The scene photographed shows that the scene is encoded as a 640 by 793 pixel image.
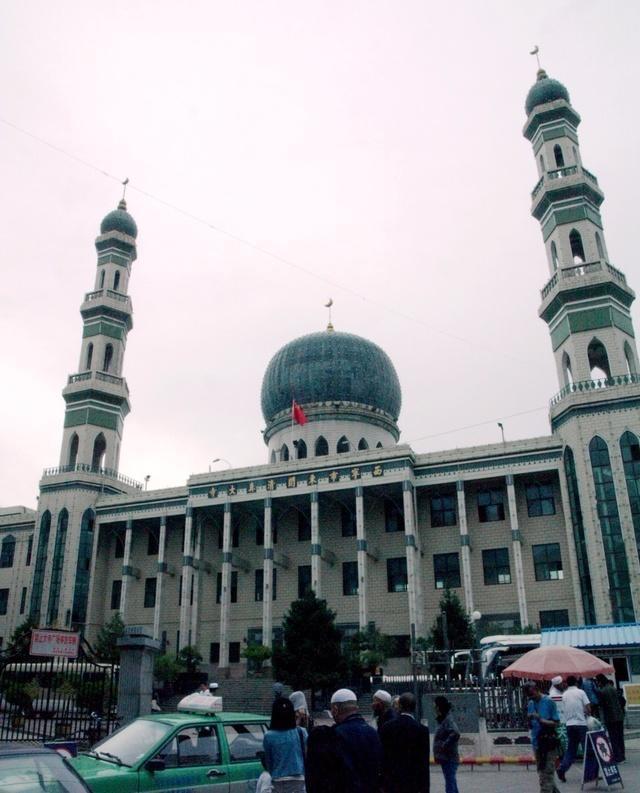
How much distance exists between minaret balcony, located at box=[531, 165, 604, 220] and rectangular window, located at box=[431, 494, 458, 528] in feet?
55.9

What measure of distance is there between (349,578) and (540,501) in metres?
11.3

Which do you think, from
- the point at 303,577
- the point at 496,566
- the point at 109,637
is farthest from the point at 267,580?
the point at 496,566

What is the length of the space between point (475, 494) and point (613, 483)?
8.53 m

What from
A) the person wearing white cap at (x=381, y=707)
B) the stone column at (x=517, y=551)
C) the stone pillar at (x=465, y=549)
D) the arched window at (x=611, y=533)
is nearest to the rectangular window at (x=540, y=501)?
the stone column at (x=517, y=551)

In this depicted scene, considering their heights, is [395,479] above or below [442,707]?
above

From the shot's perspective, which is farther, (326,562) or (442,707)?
(326,562)

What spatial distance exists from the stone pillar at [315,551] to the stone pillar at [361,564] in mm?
2240

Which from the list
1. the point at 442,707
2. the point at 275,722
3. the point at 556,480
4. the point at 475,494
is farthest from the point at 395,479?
the point at 275,722

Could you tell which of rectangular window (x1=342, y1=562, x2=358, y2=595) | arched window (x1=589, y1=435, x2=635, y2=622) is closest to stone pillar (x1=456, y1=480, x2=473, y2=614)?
rectangular window (x1=342, y1=562, x2=358, y2=595)

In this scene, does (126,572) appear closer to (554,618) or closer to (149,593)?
(149,593)

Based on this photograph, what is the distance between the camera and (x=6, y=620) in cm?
4903

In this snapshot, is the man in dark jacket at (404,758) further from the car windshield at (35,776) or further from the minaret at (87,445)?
the minaret at (87,445)

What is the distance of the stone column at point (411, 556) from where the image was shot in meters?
37.6

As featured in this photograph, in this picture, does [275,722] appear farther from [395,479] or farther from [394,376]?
[394,376]
